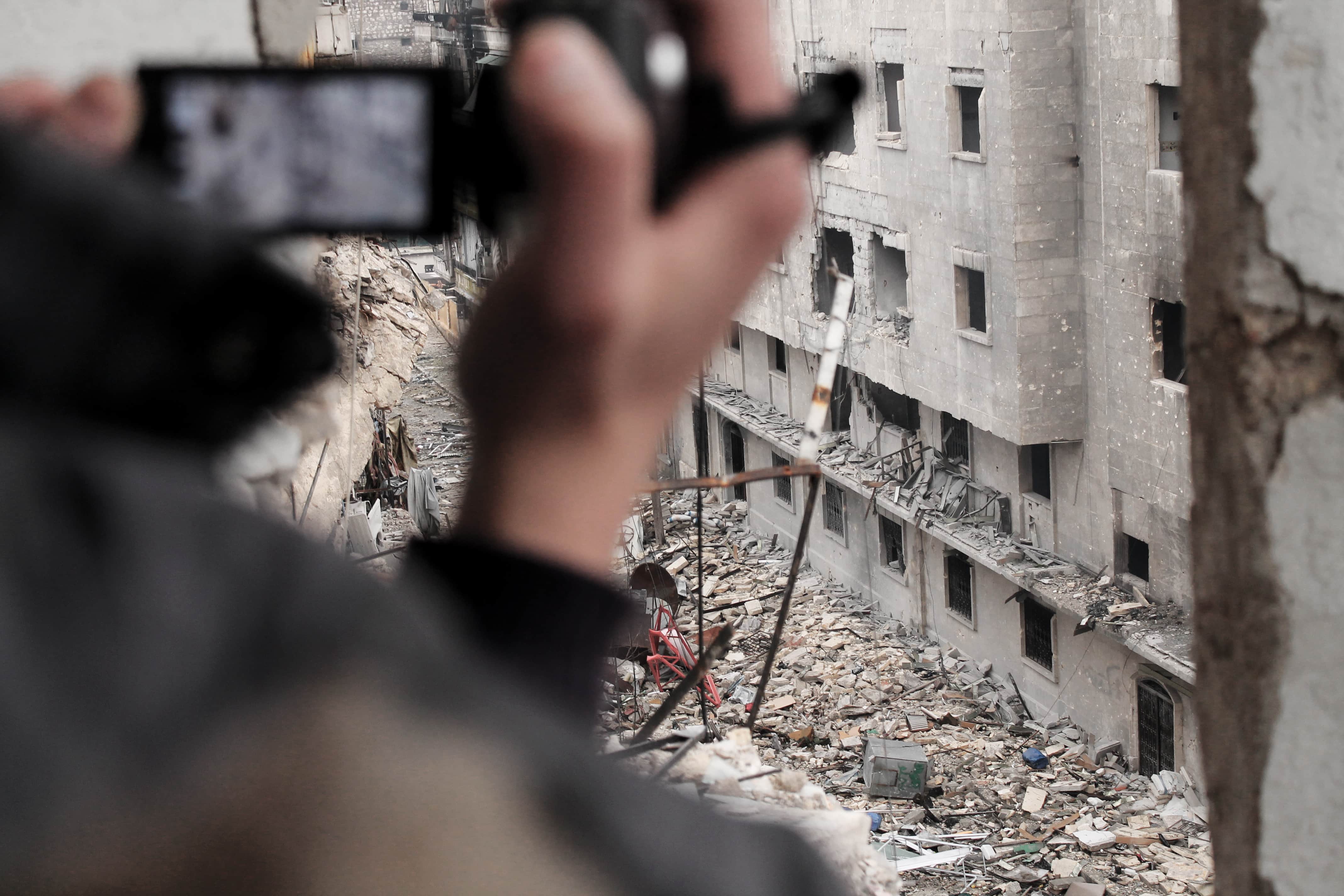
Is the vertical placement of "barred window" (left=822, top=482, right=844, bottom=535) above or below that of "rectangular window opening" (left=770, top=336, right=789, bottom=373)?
below

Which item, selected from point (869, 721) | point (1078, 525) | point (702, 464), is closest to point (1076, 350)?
point (1078, 525)

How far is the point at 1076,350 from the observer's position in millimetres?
13430

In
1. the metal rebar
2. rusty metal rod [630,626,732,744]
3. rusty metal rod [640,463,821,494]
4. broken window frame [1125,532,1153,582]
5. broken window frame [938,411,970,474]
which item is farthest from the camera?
broken window frame [938,411,970,474]

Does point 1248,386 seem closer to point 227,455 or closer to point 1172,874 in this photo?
point 227,455

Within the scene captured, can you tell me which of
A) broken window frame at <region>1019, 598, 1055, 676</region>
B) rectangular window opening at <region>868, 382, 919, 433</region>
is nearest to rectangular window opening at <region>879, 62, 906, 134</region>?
rectangular window opening at <region>868, 382, 919, 433</region>

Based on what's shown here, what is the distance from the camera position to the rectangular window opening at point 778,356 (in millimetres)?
20312

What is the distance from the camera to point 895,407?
1744cm

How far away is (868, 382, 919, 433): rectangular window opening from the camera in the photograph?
56.0 feet

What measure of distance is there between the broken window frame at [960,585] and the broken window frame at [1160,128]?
19.0 ft

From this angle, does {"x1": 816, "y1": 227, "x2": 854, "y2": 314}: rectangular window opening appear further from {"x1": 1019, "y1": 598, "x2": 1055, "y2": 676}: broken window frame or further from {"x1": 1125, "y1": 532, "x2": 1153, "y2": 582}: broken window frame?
{"x1": 1125, "y1": 532, "x2": 1153, "y2": 582}: broken window frame

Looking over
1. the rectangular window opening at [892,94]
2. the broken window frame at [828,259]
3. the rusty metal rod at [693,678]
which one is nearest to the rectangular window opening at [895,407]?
the broken window frame at [828,259]

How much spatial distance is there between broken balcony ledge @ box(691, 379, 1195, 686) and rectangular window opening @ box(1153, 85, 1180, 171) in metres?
4.37

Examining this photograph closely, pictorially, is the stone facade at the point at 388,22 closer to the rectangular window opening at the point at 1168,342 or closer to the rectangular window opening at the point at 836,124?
the rectangular window opening at the point at 836,124

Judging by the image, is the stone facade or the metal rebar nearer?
the metal rebar
